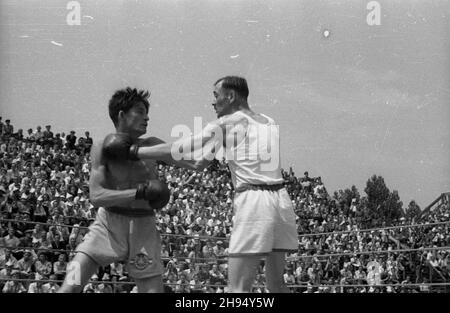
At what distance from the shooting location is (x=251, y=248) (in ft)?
9.72

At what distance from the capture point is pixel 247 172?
316 centimetres

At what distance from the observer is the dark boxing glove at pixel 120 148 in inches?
132

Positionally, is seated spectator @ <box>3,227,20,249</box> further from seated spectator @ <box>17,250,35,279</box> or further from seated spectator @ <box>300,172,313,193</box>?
seated spectator @ <box>300,172,313,193</box>

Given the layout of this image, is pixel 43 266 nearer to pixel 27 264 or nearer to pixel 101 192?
pixel 27 264

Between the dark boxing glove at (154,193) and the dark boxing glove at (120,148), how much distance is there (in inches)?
6.3

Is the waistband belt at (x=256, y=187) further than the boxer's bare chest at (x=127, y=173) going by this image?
No

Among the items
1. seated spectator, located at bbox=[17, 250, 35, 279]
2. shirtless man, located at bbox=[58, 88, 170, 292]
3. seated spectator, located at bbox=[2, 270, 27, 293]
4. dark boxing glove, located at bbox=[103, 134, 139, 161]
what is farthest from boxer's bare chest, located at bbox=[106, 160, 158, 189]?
seated spectator, located at bbox=[17, 250, 35, 279]

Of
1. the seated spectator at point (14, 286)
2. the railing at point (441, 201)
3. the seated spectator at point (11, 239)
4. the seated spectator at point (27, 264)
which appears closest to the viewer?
the seated spectator at point (14, 286)

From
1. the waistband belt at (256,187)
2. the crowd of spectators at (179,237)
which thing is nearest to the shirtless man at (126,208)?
the waistband belt at (256,187)

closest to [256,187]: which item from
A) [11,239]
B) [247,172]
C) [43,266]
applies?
[247,172]

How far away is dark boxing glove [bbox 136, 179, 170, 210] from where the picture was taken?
333cm

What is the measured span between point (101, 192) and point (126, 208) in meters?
0.17

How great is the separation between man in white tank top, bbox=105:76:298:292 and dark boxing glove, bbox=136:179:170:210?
0.16 meters

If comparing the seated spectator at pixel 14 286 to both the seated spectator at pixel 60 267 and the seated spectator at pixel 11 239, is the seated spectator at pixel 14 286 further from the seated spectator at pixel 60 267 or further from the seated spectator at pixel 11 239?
the seated spectator at pixel 11 239
